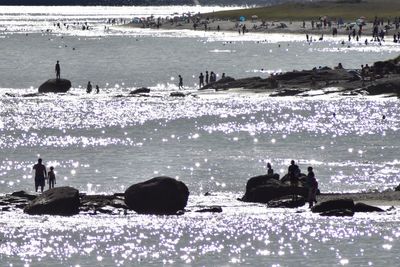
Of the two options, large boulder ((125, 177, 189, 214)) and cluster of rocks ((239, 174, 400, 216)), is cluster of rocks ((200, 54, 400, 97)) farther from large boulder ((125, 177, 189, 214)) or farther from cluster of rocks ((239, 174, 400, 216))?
large boulder ((125, 177, 189, 214))

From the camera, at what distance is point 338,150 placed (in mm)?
71312

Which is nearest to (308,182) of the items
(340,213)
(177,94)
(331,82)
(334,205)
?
(334,205)

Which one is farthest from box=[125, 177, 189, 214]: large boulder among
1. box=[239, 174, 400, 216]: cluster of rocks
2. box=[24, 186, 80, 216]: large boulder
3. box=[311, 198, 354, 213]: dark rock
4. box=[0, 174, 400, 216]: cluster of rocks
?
box=[311, 198, 354, 213]: dark rock

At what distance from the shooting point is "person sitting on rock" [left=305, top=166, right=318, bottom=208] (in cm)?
4872

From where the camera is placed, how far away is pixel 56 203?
48719 mm

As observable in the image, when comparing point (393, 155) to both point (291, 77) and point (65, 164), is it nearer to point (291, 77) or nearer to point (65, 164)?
point (65, 164)

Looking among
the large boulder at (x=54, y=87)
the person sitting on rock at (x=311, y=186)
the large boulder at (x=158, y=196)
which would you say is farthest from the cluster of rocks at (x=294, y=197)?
the large boulder at (x=54, y=87)

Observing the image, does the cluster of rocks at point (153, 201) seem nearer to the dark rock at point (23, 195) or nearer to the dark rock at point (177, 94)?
the dark rock at point (23, 195)

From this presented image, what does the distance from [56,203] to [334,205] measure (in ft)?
35.7

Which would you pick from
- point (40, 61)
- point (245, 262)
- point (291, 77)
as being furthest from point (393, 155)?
point (40, 61)

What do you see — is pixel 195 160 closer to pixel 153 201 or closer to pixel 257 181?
pixel 257 181

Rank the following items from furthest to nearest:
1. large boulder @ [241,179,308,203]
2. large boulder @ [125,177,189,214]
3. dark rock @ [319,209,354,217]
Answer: large boulder @ [241,179,308,203] → dark rock @ [319,209,354,217] → large boulder @ [125,177,189,214]

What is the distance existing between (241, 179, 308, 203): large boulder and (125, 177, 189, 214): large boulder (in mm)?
3137

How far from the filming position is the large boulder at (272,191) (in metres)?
50.6
